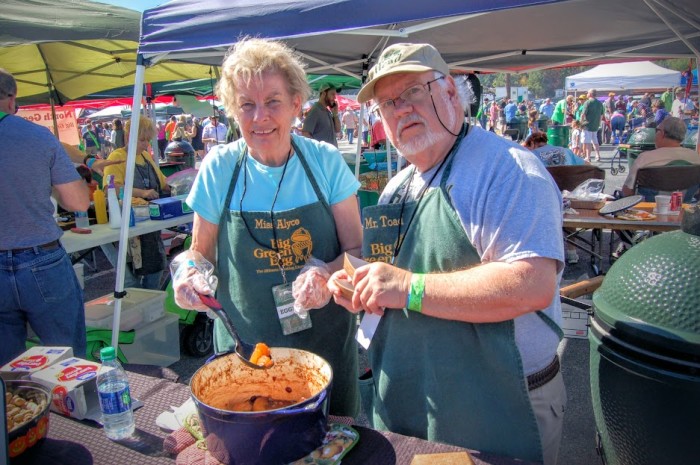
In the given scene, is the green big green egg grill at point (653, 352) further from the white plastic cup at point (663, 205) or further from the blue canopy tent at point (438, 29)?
the white plastic cup at point (663, 205)

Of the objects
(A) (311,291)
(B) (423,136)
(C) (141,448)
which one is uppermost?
(B) (423,136)

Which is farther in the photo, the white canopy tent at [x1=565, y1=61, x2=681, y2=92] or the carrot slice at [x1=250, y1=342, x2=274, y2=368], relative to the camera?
the white canopy tent at [x1=565, y1=61, x2=681, y2=92]

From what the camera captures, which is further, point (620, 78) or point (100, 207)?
point (620, 78)

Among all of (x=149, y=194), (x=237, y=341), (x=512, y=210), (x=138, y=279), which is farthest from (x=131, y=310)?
(x=512, y=210)

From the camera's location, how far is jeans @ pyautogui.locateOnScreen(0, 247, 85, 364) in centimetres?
267

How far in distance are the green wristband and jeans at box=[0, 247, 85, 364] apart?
2314mm

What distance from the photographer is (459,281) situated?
1.20 metres

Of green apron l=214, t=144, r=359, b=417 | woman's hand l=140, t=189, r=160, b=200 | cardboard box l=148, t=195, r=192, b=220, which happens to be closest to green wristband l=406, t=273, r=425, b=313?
green apron l=214, t=144, r=359, b=417

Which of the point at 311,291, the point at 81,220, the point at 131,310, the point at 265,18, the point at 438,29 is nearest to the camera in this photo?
the point at 311,291

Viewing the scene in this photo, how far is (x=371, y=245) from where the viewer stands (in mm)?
1504

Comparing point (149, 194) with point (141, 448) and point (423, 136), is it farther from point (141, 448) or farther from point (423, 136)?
point (423, 136)

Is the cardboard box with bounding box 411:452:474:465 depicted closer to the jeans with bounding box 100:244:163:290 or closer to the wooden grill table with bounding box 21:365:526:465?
the wooden grill table with bounding box 21:365:526:465

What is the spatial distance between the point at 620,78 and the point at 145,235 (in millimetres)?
20996

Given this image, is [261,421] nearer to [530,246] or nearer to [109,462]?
[109,462]
